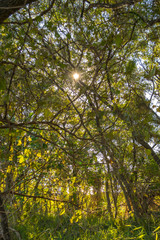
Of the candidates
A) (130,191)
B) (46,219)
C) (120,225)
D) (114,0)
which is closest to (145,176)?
(130,191)

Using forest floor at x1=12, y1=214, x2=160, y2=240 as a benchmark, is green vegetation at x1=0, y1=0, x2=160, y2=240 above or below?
above

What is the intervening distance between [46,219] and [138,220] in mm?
1753

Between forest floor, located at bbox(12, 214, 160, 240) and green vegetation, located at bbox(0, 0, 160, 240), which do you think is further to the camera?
forest floor, located at bbox(12, 214, 160, 240)

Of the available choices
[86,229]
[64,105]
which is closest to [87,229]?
[86,229]

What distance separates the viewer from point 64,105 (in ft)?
5.29

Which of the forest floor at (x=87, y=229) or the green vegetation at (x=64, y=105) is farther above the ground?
the green vegetation at (x=64, y=105)

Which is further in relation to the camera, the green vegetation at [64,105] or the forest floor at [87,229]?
the forest floor at [87,229]

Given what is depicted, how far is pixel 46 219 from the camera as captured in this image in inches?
142

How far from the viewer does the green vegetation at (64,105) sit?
148cm

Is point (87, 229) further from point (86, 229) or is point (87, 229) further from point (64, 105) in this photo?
point (64, 105)

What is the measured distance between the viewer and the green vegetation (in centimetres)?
148

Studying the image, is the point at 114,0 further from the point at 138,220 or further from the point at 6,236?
the point at 138,220

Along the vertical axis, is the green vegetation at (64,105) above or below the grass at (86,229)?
above

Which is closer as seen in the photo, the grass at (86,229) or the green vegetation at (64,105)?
the green vegetation at (64,105)
